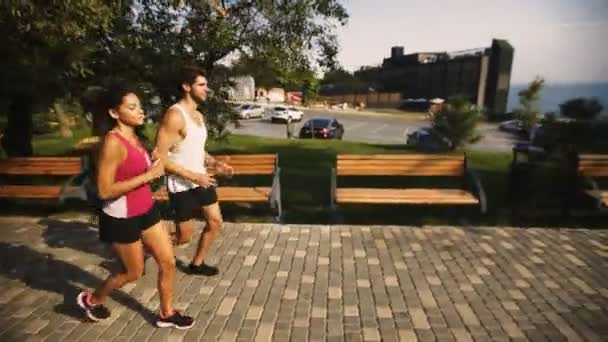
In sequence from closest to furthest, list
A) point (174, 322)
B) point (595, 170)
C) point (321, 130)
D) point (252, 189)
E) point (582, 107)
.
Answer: point (174, 322), point (252, 189), point (595, 170), point (582, 107), point (321, 130)

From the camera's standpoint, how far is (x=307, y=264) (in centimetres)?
467

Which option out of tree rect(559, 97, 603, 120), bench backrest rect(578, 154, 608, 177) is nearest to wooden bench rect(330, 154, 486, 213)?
bench backrest rect(578, 154, 608, 177)

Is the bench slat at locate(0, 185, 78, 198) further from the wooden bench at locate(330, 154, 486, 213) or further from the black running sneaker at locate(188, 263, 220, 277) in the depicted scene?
the wooden bench at locate(330, 154, 486, 213)

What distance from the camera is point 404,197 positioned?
6023 mm

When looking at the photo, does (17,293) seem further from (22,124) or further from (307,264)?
(22,124)

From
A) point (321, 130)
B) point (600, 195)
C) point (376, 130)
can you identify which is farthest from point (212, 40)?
point (376, 130)

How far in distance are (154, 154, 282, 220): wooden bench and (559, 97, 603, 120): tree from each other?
49.1 ft

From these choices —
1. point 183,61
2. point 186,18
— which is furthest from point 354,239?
point 186,18

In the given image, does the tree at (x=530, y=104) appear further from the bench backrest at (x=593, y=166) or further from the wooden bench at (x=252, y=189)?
the wooden bench at (x=252, y=189)

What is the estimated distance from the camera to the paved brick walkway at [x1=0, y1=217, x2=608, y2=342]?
3371 mm

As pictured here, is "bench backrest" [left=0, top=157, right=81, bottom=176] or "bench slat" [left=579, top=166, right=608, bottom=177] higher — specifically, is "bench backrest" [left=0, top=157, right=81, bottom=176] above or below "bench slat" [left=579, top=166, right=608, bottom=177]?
below

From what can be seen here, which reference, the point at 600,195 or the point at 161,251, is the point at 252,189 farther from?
the point at 600,195

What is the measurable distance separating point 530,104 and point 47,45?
99.9ft

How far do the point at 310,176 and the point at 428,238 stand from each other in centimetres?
454
